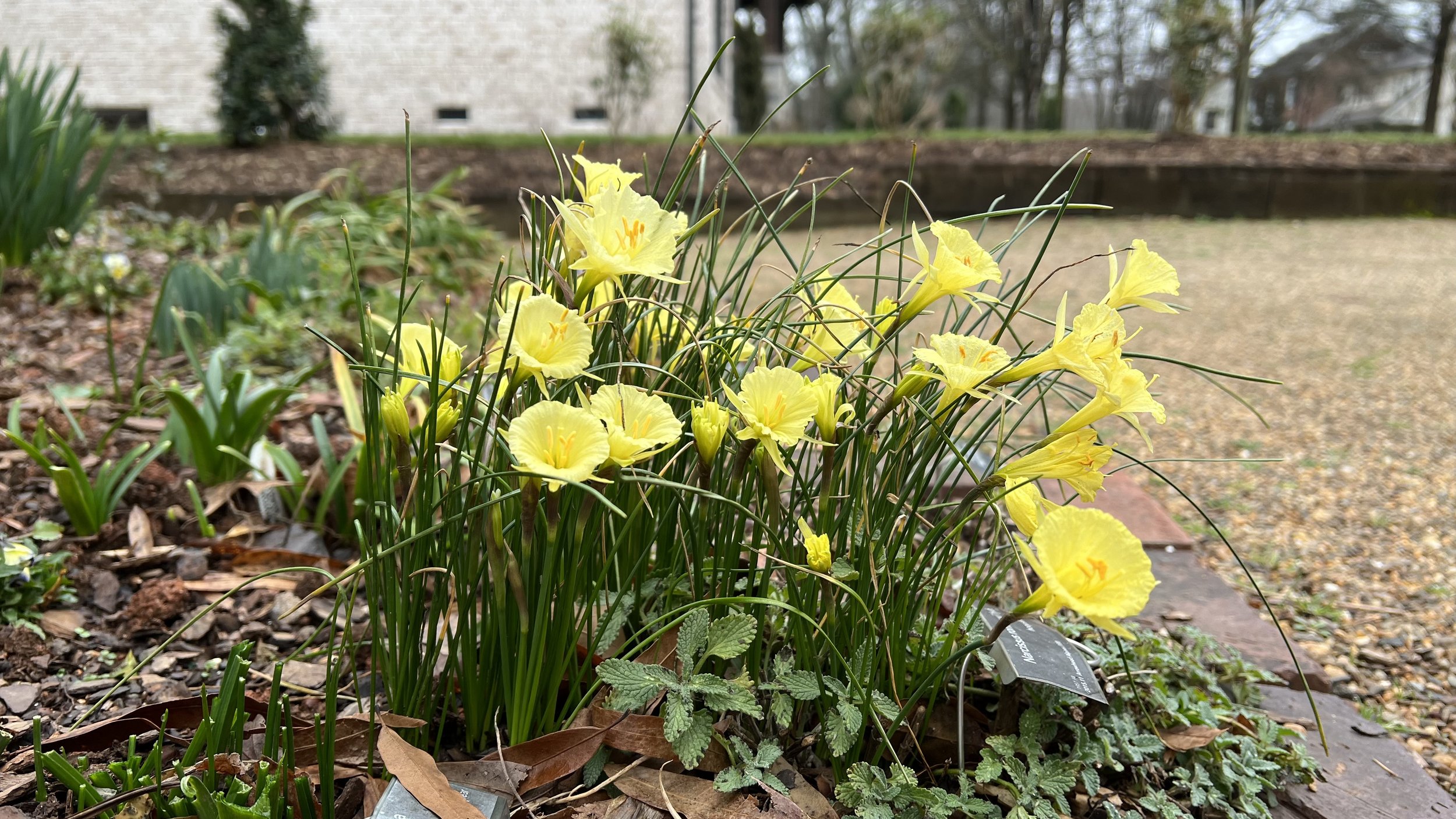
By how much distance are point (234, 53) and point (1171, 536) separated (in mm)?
8173

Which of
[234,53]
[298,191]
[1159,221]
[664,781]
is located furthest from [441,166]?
[664,781]

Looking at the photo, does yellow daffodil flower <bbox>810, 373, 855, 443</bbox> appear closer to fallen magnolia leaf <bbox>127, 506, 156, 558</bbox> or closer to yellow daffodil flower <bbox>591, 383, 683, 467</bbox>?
yellow daffodil flower <bbox>591, 383, 683, 467</bbox>

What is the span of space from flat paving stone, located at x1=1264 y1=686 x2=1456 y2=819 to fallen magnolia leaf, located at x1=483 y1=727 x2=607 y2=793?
802 millimetres

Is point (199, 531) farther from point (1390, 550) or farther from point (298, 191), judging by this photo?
point (298, 191)

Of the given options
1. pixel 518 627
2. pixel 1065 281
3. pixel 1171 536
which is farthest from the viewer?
pixel 1065 281

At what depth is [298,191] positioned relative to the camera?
607cm

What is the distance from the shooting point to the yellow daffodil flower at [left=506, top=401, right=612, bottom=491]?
0.71 metres

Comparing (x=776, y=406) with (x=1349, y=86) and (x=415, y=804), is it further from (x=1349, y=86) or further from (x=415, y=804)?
(x=1349, y=86)

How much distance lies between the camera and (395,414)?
0.83m

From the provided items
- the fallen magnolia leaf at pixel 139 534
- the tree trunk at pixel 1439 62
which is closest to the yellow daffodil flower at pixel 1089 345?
the fallen magnolia leaf at pixel 139 534

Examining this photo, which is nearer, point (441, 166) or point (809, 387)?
point (809, 387)

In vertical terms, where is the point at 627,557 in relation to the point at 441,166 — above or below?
below

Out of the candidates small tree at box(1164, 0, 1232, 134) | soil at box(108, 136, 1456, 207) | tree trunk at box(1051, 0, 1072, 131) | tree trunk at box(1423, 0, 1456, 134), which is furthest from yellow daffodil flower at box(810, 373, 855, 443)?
tree trunk at box(1051, 0, 1072, 131)

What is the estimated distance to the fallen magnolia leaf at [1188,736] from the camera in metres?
1.07
